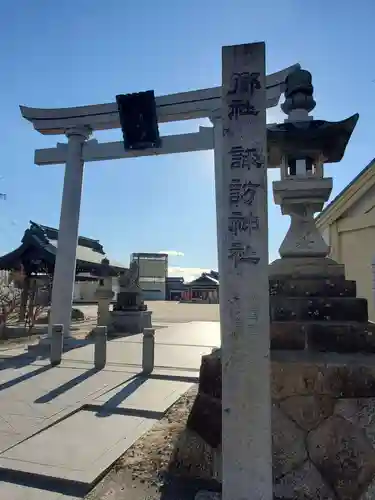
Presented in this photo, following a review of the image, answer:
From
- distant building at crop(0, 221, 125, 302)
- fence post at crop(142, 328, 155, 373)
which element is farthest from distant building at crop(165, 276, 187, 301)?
fence post at crop(142, 328, 155, 373)

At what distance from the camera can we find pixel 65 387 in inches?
230

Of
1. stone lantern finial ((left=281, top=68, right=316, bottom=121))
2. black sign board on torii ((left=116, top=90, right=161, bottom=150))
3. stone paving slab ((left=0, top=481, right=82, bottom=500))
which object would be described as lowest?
stone paving slab ((left=0, top=481, right=82, bottom=500))

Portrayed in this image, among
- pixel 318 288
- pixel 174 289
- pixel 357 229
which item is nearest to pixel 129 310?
pixel 357 229

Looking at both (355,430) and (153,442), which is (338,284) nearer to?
(355,430)

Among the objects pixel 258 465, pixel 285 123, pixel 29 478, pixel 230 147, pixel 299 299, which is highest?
pixel 285 123

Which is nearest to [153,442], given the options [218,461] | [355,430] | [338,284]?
[218,461]

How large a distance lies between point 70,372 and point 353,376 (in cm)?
555

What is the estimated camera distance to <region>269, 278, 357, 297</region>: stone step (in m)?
3.96

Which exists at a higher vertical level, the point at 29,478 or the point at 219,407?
the point at 219,407

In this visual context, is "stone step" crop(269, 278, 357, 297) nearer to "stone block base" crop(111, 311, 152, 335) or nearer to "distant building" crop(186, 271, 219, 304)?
"stone block base" crop(111, 311, 152, 335)

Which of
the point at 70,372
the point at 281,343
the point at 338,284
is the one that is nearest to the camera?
the point at 281,343

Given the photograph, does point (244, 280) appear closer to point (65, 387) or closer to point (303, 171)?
point (303, 171)

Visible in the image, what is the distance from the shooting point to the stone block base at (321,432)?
2797mm

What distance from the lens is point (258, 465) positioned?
2416 millimetres
